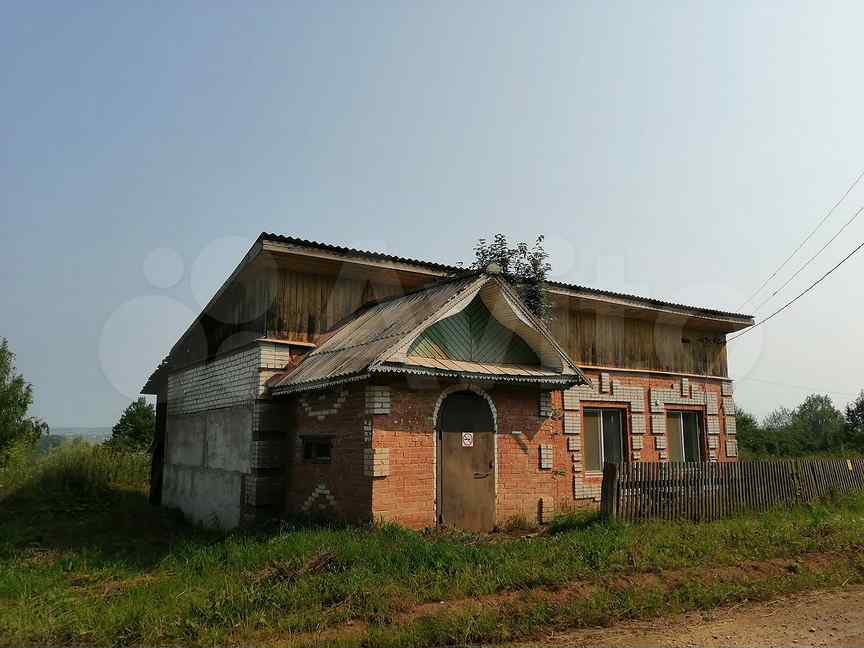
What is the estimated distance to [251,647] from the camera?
6016mm

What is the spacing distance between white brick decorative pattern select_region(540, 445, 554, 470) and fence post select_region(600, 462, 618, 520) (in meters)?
1.46

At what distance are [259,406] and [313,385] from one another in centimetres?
228

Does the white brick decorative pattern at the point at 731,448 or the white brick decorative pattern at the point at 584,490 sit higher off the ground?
the white brick decorative pattern at the point at 731,448

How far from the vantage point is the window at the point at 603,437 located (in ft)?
50.9

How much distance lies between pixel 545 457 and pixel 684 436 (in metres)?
6.84

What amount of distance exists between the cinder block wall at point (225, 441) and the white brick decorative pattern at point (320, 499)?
114cm

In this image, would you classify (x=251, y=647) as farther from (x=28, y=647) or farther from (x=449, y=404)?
(x=449, y=404)

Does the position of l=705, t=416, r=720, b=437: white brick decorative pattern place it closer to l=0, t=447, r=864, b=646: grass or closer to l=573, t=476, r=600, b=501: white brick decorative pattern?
l=573, t=476, r=600, b=501: white brick decorative pattern

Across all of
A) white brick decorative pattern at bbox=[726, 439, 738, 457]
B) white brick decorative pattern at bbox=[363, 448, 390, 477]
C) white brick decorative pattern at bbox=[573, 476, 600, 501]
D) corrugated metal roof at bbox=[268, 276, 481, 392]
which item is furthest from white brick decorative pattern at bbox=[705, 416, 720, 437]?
white brick decorative pattern at bbox=[363, 448, 390, 477]

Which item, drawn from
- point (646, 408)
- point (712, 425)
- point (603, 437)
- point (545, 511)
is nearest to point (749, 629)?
point (545, 511)

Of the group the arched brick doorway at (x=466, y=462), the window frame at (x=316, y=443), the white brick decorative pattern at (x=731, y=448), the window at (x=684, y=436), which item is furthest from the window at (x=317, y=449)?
the white brick decorative pattern at (x=731, y=448)

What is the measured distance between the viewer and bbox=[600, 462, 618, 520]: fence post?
35.9 feet

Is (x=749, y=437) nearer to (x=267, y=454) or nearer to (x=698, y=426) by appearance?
(x=698, y=426)

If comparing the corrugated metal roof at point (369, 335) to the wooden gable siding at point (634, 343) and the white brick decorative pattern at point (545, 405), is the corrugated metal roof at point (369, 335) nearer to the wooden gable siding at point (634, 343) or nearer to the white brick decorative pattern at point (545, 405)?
the white brick decorative pattern at point (545, 405)
